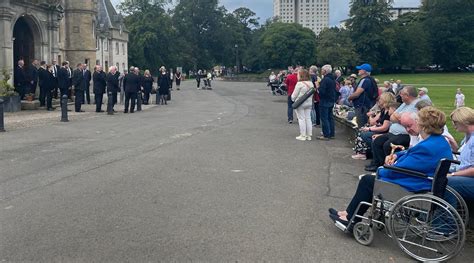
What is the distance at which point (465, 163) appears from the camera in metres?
6.30

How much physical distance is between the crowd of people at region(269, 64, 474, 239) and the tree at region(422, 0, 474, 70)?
295ft

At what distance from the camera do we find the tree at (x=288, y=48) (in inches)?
4252

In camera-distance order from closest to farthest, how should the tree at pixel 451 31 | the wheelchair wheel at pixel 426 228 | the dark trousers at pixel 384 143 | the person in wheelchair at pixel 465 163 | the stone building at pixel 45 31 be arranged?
1. the wheelchair wheel at pixel 426 228
2. the person in wheelchair at pixel 465 163
3. the dark trousers at pixel 384 143
4. the stone building at pixel 45 31
5. the tree at pixel 451 31

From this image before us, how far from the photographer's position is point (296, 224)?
6523 mm

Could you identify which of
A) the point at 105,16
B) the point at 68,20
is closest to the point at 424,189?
the point at 68,20

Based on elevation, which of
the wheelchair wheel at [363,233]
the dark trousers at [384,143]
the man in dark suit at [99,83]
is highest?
the man in dark suit at [99,83]

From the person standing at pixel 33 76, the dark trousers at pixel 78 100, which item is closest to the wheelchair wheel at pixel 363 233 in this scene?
the dark trousers at pixel 78 100

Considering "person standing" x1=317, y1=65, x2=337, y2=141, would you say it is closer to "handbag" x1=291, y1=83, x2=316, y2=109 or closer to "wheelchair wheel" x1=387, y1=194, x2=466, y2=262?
"handbag" x1=291, y1=83, x2=316, y2=109

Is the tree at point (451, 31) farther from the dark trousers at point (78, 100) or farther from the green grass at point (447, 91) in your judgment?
the dark trousers at point (78, 100)

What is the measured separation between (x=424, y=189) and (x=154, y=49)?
85204 millimetres

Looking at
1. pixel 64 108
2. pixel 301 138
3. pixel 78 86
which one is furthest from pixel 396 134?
pixel 78 86

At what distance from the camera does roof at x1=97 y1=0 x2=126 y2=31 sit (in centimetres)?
7862

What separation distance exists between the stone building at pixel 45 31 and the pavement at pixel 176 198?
10.4 meters

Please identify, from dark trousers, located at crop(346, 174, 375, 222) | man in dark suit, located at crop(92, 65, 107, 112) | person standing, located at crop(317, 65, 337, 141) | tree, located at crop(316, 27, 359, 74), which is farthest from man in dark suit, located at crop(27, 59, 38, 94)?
tree, located at crop(316, 27, 359, 74)
